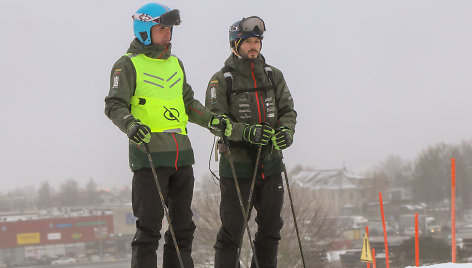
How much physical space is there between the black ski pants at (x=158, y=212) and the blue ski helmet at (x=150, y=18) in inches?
40.4

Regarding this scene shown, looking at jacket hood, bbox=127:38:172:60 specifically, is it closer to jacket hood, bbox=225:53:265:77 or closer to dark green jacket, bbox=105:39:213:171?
dark green jacket, bbox=105:39:213:171

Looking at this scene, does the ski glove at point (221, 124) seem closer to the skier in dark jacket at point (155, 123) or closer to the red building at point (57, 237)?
the skier in dark jacket at point (155, 123)

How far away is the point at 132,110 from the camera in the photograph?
198 inches

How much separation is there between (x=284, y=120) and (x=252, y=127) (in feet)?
1.61

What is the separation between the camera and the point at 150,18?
5066mm

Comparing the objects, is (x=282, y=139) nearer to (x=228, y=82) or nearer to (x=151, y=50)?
(x=228, y=82)

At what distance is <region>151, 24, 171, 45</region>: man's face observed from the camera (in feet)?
16.8

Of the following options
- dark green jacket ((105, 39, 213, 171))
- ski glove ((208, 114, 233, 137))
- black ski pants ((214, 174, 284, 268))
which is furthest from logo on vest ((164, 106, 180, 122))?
black ski pants ((214, 174, 284, 268))

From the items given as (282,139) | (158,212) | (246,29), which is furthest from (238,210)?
(246,29)

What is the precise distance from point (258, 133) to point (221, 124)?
1.12ft

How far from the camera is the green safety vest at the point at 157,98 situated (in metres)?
5.00

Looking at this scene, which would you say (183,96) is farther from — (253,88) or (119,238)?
(119,238)

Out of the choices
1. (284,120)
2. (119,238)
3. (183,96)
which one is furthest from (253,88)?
(119,238)

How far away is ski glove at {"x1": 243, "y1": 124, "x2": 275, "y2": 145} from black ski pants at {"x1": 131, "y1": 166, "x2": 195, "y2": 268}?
60 cm
